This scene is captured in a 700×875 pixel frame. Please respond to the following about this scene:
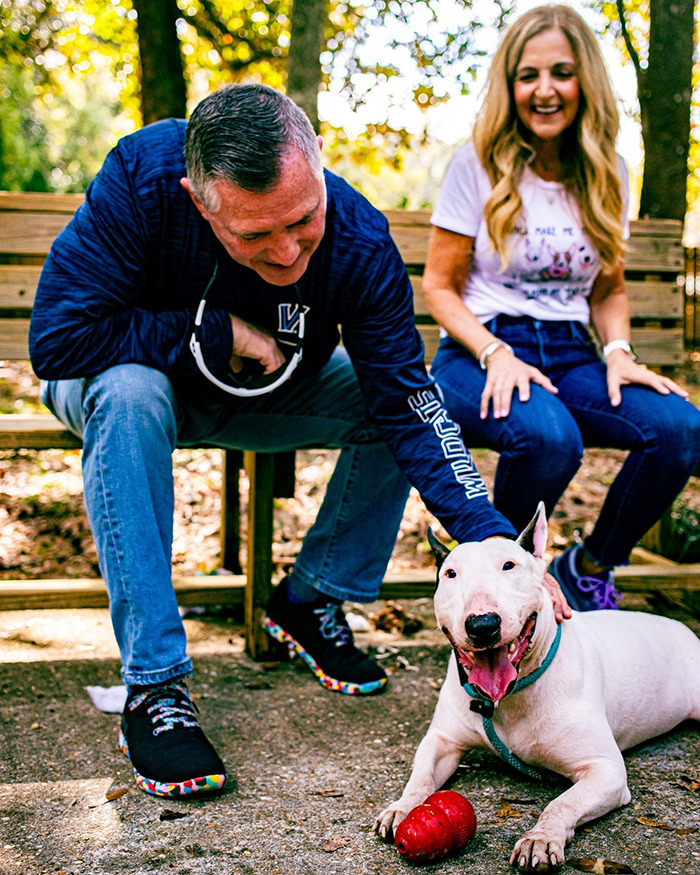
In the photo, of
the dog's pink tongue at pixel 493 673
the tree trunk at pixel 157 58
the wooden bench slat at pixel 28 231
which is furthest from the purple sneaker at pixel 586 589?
the tree trunk at pixel 157 58

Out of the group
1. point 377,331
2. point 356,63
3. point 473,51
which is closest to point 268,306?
point 377,331

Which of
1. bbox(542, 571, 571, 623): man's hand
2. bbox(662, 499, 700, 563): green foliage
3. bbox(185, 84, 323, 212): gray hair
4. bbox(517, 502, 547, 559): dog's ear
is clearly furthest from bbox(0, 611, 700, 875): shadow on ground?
bbox(185, 84, 323, 212): gray hair

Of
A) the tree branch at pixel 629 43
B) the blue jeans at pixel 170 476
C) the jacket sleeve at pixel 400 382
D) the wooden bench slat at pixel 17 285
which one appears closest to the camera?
the blue jeans at pixel 170 476

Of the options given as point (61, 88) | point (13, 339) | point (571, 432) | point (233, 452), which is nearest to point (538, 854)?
point (571, 432)

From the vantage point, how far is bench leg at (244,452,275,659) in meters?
3.31

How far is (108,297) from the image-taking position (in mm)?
2488

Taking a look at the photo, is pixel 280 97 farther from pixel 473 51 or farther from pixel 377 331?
pixel 473 51

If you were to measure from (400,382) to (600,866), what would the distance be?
1430 millimetres

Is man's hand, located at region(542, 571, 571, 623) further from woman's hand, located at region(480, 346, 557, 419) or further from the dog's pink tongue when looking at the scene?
woman's hand, located at region(480, 346, 557, 419)

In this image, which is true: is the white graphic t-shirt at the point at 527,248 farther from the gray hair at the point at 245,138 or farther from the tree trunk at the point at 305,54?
the tree trunk at the point at 305,54

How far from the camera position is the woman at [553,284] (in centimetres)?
302

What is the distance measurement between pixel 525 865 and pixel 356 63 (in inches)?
394

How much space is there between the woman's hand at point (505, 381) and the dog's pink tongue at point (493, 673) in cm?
104

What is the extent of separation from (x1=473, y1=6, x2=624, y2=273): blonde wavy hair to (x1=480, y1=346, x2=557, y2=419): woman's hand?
41 cm
